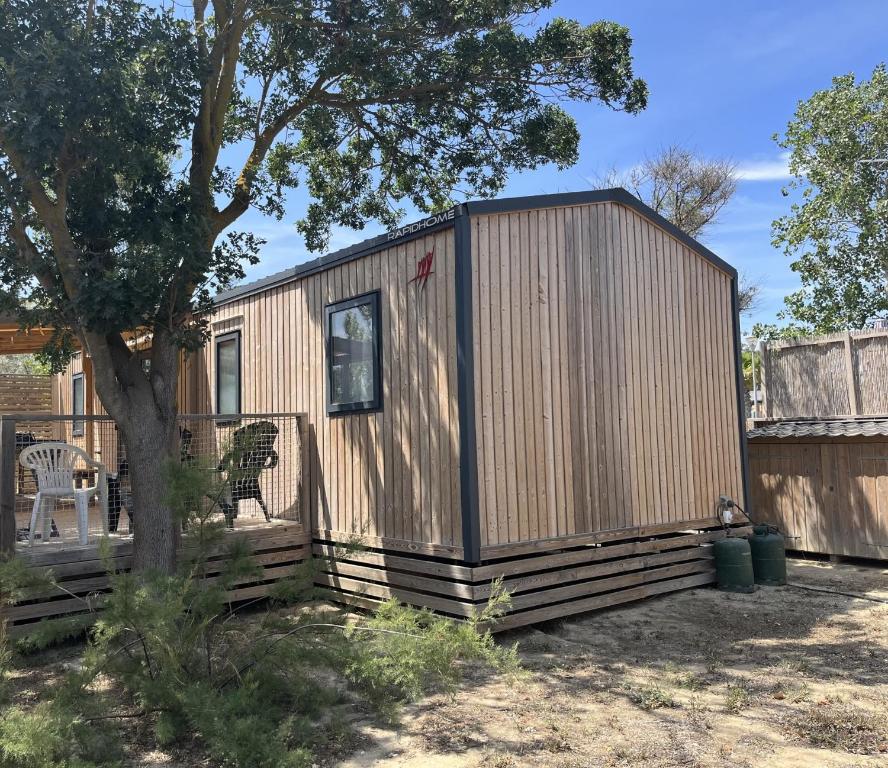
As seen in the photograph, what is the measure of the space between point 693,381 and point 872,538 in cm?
298

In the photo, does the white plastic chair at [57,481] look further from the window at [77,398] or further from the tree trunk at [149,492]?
the window at [77,398]

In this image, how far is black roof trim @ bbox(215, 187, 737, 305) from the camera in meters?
6.53

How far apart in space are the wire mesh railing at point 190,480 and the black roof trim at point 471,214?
1572 millimetres

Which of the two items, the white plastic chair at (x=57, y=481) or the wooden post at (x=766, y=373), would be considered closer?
the white plastic chair at (x=57, y=481)

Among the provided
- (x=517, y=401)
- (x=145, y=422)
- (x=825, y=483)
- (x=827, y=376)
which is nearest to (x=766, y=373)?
(x=827, y=376)

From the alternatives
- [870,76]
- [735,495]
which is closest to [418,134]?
[735,495]

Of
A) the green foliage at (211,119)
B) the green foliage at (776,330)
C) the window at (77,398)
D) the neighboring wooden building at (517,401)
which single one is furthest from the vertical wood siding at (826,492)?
the window at (77,398)

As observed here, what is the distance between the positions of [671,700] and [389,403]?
3475 mm

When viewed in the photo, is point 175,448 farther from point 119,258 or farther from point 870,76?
point 870,76

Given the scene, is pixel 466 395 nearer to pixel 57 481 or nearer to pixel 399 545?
pixel 399 545

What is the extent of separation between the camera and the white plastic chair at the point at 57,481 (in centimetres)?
660

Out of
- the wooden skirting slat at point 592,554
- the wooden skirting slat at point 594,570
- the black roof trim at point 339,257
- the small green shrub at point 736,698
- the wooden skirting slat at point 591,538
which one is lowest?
the small green shrub at point 736,698

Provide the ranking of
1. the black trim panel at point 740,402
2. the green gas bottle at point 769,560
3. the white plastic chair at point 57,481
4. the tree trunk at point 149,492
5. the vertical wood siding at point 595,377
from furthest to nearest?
the black trim panel at point 740,402 → the green gas bottle at point 769,560 → the white plastic chair at point 57,481 → the vertical wood siding at point 595,377 → the tree trunk at point 149,492

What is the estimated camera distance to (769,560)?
26.9 feet
